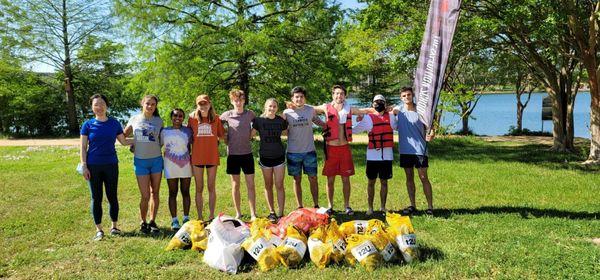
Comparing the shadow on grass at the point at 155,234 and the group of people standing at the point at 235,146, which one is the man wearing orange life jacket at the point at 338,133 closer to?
the group of people standing at the point at 235,146

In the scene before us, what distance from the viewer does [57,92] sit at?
95.3 feet

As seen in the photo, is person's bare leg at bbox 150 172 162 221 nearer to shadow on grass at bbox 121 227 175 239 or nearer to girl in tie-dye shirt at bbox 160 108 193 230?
girl in tie-dye shirt at bbox 160 108 193 230

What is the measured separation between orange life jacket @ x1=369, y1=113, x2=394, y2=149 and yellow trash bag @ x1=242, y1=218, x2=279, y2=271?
7.62 feet

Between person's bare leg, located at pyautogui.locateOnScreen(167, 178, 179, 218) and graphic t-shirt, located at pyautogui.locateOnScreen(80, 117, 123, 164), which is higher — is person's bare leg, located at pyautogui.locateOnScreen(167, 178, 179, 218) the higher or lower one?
the lower one

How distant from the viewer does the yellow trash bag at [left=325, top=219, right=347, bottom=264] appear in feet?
15.3

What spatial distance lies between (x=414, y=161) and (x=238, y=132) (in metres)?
2.56

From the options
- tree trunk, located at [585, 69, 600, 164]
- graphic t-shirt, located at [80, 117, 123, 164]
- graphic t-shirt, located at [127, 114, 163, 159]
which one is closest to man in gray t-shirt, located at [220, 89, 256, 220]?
graphic t-shirt, located at [127, 114, 163, 159]

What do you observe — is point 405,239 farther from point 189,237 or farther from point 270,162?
point 189,237

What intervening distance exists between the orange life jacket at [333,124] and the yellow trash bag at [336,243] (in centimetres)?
183

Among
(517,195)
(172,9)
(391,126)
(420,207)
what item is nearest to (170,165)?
(391,126)

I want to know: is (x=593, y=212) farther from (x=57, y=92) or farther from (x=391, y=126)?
(x=57, y=92)

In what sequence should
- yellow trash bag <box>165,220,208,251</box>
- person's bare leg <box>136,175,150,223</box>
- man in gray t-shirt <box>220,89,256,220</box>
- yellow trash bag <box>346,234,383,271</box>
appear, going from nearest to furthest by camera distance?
yellow trash bag <box>346,234,383,271</box> → yellow trash bag <box>165,220,208,251</box> → person's bare leg <box>136,175,150,223</box> → man in gray t-shirt <box>220,89,256,220</box>

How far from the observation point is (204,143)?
598 centimetres

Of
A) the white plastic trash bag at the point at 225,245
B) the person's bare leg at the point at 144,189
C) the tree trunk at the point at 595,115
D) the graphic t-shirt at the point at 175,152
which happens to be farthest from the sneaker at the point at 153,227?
the tree trunk at the point at 595,115
